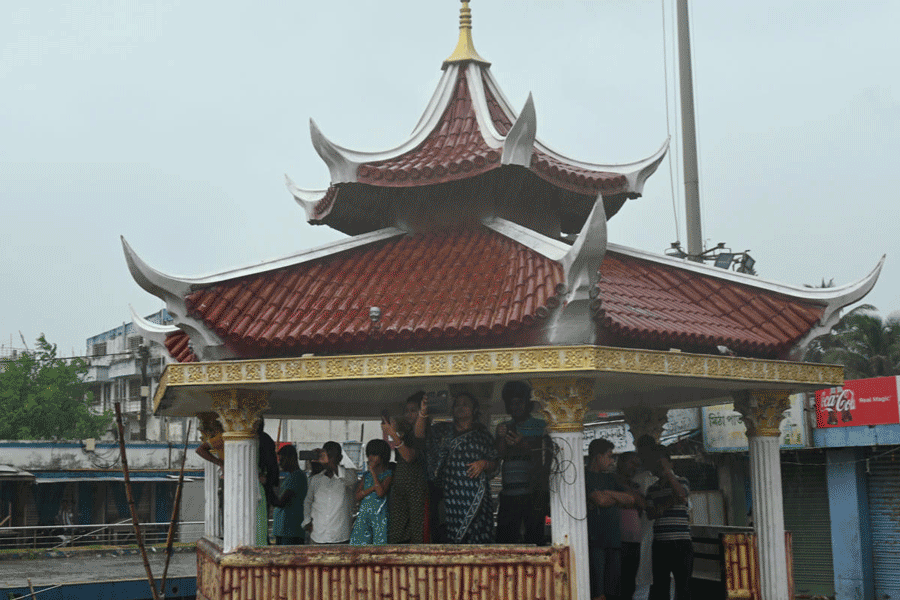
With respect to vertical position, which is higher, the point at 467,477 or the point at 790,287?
the point at 790,287

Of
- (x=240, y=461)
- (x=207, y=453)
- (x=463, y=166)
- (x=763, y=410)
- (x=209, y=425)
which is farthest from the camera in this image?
(x=209, y=425)

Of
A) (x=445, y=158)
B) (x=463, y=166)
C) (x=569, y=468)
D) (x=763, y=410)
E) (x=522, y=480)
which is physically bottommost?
(x=522, y=480)

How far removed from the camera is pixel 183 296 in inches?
418

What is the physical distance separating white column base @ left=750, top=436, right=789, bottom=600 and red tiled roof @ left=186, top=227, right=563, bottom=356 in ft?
11.4

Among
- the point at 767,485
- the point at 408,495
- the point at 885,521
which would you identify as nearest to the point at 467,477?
the point at 408,495

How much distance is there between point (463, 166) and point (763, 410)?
4.25m

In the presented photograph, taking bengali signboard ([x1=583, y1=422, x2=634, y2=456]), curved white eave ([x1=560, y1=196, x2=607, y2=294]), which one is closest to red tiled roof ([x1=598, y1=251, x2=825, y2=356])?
curved white eave ([x1=560, y1=196, x2=607, y2=294])

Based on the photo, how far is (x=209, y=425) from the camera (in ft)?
42.3

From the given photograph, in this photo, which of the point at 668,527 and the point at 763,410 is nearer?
the point at 668,527

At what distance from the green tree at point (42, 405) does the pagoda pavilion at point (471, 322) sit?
1774 inches

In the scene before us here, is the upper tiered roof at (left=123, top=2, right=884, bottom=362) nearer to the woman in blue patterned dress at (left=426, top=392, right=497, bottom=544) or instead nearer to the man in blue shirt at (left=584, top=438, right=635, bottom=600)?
the woman in blue patterned dress at (left=426, top=392, right=497, bottom=544)

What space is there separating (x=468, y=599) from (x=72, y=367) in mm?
51885

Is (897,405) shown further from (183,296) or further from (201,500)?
(201,500)

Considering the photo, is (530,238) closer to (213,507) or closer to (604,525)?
(604,525)
